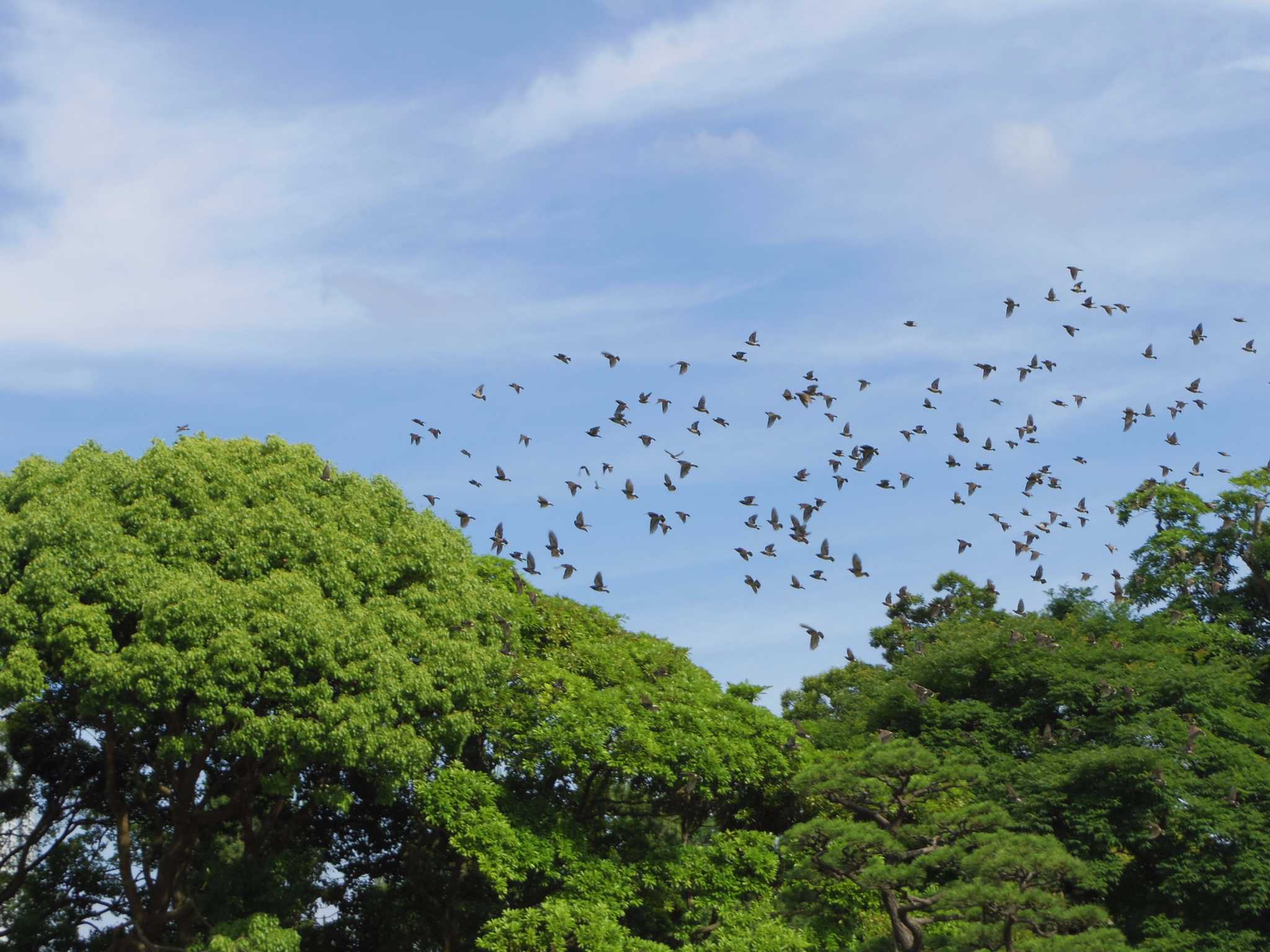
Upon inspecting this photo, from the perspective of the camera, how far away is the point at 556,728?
2247 centimetres

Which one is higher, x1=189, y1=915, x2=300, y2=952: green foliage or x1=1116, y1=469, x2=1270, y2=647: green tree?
x1=1116, y1=469, x2=1270, y2=647: green tree

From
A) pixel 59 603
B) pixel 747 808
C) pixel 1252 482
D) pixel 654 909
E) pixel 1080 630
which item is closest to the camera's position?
pixel 59 603

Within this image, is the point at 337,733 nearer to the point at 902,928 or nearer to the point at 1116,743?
the point at 902,928

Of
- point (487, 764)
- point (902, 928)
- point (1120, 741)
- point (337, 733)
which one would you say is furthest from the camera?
point (1120, 741)

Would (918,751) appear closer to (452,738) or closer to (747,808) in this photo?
(747,808)

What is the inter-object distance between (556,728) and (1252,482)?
77.9 ft

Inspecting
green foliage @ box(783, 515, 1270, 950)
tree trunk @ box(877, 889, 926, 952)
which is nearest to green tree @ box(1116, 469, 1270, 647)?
green foliage @ box(783, 515, 1270, 950)

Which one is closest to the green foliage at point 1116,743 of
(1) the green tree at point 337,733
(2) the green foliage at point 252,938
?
(1) the green tree at point 337,733

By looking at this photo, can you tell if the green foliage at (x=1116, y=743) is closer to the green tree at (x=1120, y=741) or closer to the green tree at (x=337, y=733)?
the green tree at (x=1120, y=741)

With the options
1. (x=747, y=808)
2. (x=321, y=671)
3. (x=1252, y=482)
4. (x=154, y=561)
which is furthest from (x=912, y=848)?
(x=1252, y=482)

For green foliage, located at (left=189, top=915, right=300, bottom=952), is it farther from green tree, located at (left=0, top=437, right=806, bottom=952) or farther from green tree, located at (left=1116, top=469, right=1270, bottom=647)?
green tree, located at (left=1116, top=469, right=1270, bottom=647)

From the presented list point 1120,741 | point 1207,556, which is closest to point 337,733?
point 1120,741

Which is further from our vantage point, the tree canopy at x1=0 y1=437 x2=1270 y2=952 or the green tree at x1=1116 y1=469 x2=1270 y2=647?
the green tree at x1=1116 y1=469 x2=1270 y2=647

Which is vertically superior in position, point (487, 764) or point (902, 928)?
point (487, 764)
